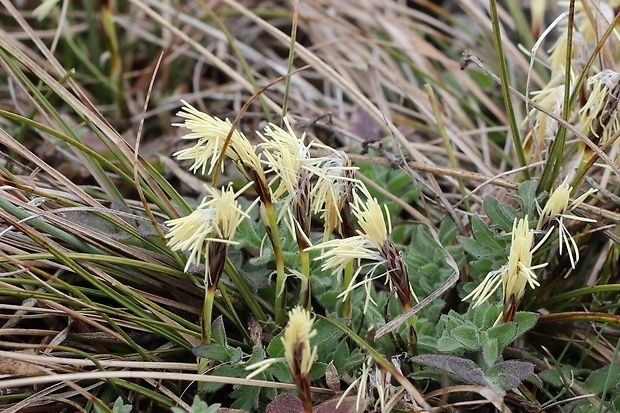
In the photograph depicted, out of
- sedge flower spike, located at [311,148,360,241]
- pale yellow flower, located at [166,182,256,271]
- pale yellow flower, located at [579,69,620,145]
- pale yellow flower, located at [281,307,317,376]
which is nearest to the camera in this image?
pale yellow flower, located at [281,307,317,376]

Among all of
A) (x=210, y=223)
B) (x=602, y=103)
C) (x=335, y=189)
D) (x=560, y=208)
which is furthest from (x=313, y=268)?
(x=602, y=103)

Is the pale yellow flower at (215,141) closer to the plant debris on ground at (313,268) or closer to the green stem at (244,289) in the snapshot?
the plant debris on ground at (313,268)

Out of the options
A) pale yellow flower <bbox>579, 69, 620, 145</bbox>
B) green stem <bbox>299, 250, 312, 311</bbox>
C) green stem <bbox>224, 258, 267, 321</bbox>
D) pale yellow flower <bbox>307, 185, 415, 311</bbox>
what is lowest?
green stem <bbox>224, 258, 267, 321</bbox>

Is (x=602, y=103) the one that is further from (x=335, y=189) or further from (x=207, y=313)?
(x=207, y=313)

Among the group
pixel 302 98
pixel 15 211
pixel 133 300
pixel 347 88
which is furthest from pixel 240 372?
pixel 302 98

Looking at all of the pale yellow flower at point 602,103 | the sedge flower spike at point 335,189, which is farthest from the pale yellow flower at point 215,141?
the pale yellow flower at point 602,103

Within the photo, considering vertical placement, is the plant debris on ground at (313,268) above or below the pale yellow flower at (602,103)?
below

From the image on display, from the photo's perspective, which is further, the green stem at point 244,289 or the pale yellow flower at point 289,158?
the green stem at point 244,289

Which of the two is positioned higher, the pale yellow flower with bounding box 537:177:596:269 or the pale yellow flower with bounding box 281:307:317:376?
the pale yellow flower with bounding box 537:177:596:269

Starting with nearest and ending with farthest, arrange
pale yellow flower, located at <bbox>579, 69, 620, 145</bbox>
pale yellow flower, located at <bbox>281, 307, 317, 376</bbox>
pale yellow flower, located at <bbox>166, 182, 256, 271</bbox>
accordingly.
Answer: pale yellow flower, located at <bbox>281, 307, 317, 376</bbox> → pale yellow flower, located at <bbox>166, 182, 256, 271</bbox> → pale yellow flower, located at <bbox>579, 69, 620, 145</bbox>

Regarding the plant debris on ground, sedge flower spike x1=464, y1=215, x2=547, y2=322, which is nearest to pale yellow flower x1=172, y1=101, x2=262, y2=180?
the plant debris on ground

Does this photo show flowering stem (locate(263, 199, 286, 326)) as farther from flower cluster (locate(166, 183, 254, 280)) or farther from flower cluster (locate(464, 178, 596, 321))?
flower cluster (locate(464, 178, 596, 321))

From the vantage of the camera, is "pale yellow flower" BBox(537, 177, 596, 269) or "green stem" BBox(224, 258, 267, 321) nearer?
"pale yellow flower" BBox(537, 177, 596, 269)
